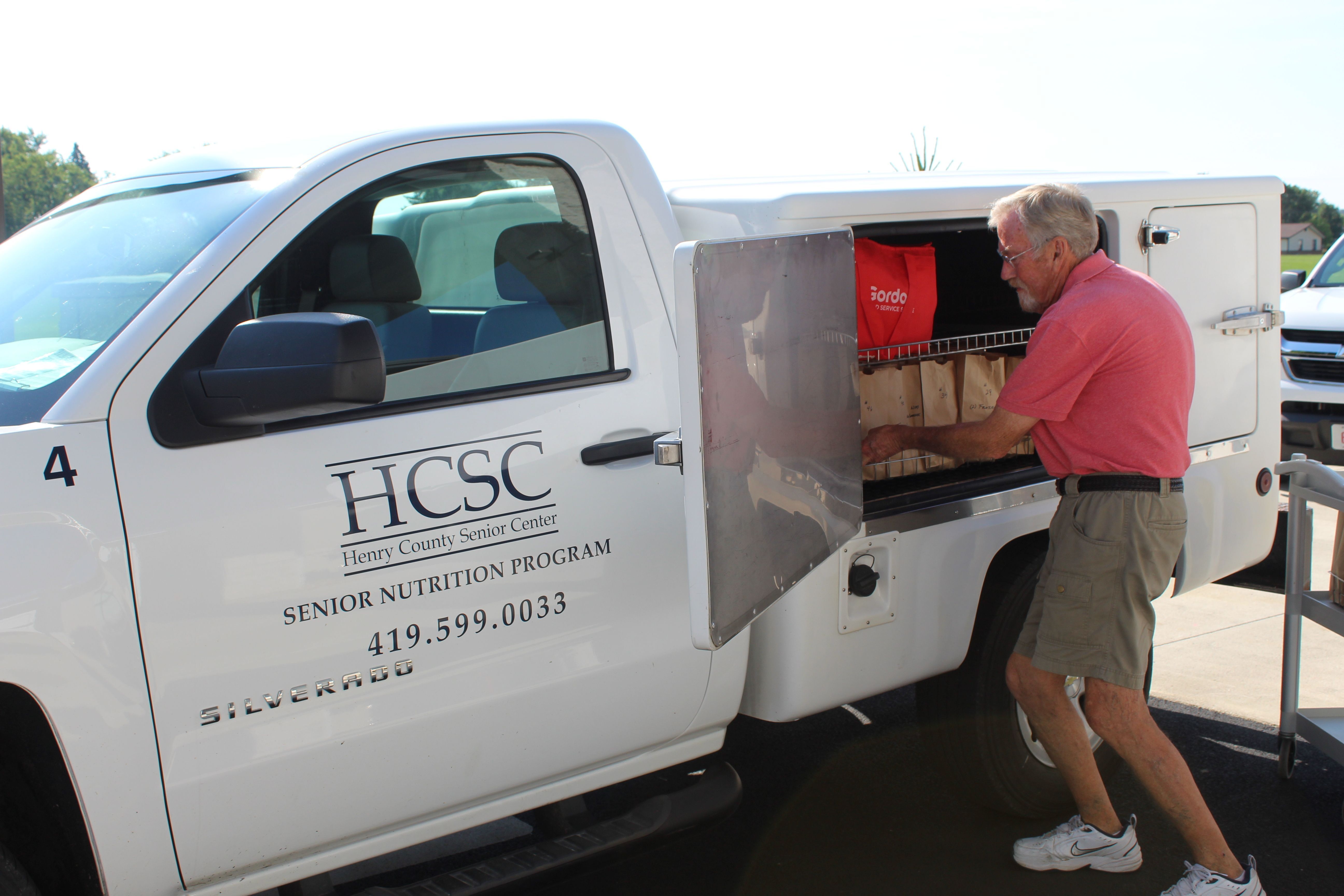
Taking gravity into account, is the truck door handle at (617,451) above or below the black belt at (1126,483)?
above

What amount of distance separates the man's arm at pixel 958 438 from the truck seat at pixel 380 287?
1.23 metres

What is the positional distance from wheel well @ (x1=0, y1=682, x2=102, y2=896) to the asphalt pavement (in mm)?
1028

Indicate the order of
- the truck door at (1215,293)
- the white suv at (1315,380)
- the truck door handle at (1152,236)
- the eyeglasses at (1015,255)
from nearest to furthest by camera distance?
1. the eyeglasses at (1015,255)
2. the truck door handle at (1152,236)
3. the truck door at (1215,293)
4. the white suv at (1315,380)

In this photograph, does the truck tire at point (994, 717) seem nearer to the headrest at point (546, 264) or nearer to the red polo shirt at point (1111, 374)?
the red polo shirt at point (1111, 374)

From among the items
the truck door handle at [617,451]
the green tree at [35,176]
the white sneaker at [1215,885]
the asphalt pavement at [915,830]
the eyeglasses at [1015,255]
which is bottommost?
the asphalt pavement at [915,830]

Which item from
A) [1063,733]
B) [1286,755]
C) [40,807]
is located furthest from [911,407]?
[40,807]

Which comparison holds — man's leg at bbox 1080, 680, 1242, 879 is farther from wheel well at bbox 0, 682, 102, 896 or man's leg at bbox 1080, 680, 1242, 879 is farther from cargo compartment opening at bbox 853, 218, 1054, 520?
wheel well at bbox 0, 682, 102, 896

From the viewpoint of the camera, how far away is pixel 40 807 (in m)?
2.04

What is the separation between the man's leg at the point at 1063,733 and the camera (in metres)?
3.02

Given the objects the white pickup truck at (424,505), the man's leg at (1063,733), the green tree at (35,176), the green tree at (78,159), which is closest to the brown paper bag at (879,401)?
the white pickup truck at (424,505)

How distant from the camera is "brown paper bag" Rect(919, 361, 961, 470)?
3336 millimetres

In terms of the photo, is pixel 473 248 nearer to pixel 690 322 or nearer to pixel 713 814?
pixel 690 322

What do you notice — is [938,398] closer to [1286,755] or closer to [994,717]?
[994,717]

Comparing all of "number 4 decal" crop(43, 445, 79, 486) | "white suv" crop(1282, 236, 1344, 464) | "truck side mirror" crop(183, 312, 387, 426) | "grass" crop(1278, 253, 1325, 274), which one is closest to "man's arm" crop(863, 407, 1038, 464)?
"truck side mirror" crop(183, 312, 387, 426)
